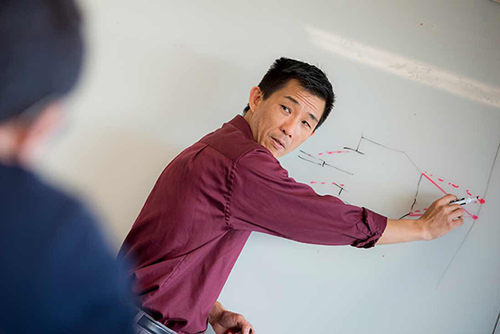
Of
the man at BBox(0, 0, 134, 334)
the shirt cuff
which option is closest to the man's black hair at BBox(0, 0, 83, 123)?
the man at BBox(0, 0, 134, 334)

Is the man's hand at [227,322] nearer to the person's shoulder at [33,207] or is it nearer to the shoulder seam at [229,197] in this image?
the shoulder seam at [229,197]

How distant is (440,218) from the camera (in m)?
0.99

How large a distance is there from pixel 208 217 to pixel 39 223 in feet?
1.29

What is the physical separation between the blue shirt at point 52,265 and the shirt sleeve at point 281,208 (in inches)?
14.5

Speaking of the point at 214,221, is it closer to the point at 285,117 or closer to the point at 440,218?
the point at 285,117

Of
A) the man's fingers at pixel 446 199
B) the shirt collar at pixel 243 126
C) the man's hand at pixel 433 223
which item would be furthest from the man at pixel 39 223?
the man's fingers at pixel 446 199

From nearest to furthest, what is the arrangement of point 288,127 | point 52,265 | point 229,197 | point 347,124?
point 52,265 → point 229,197 → point 288,127 → point 347,124

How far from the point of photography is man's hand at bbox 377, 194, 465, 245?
3.10 ft

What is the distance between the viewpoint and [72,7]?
1.61 feet

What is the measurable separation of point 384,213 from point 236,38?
1.86ft

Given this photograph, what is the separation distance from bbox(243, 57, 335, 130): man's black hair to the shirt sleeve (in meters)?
0.22

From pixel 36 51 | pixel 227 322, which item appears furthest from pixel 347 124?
pixel 36 51

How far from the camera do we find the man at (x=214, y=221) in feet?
2.59

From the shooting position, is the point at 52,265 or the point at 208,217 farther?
the point at 208,217
